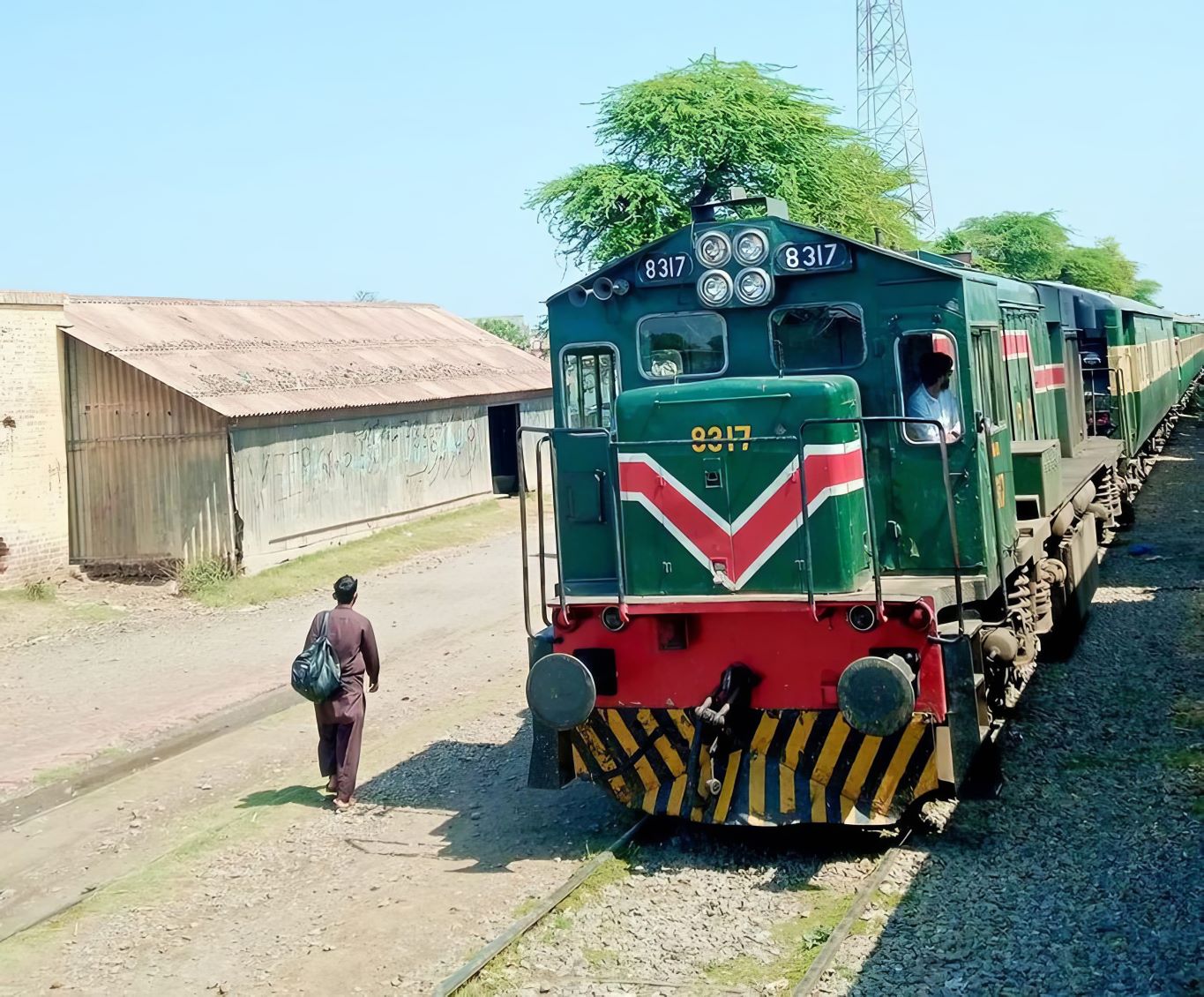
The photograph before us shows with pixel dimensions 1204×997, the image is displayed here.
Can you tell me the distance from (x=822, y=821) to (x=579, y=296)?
341 cm

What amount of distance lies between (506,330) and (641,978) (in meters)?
58.4

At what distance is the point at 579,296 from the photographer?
793 cm

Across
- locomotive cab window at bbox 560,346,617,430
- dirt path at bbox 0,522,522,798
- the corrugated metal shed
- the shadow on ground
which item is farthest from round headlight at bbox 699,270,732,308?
the corrugated metal shed

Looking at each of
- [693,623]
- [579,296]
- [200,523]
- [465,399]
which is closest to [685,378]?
[579,296]

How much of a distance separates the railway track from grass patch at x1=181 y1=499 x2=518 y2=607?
11.1m

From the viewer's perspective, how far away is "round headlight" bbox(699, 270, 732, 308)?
7.46 m

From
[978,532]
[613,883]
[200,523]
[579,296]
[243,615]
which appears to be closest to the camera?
[613,883]

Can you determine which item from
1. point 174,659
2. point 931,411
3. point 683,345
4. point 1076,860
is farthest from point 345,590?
point 174,659

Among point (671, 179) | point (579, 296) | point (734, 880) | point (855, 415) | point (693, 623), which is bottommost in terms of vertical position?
point (734, 880)

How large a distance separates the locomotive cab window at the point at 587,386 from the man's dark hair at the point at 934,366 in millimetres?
1875

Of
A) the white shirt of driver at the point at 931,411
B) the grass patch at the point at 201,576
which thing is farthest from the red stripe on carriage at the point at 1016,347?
the grass patch at the point at 201,576

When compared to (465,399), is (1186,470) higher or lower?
lower

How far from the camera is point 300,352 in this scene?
72.8 feet

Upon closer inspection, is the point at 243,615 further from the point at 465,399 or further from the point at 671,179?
the point at 671,179
